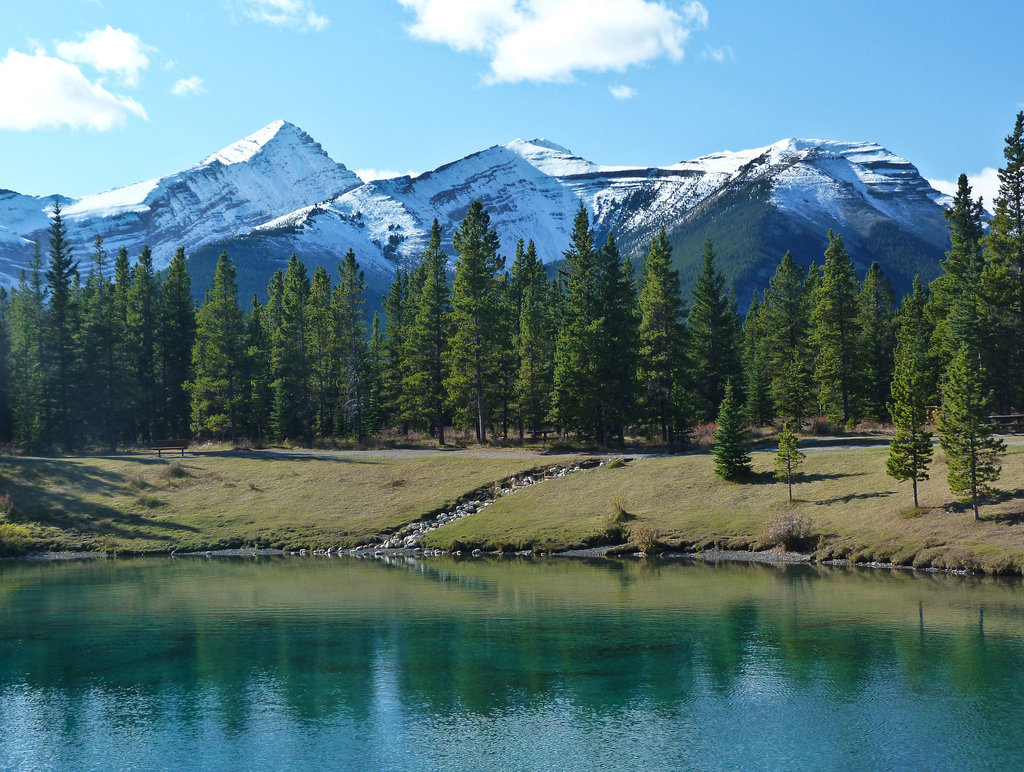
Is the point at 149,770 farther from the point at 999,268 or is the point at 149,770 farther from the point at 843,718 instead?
the point at 999,268

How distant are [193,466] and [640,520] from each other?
35.1m

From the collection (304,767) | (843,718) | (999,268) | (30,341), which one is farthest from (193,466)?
(999,268)

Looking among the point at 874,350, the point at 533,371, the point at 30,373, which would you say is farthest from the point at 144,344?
the point at 874,350

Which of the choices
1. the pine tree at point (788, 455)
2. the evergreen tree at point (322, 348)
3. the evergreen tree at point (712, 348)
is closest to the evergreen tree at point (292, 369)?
the evergreen tree at point (322, 348)

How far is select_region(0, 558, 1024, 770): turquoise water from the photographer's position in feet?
63.5

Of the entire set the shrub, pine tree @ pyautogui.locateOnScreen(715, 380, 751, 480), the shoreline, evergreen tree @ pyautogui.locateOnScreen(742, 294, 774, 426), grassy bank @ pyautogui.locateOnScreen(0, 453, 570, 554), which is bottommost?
the shoreline

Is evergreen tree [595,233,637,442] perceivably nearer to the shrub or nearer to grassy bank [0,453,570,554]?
grassy bank [0,453,570,554]

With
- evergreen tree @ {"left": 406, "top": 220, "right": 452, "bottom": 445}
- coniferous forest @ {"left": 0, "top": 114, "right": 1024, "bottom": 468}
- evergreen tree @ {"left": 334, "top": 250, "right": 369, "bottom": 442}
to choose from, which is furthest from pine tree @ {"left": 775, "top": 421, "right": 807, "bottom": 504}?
evergreen tree @ {"left": 334, "top": 250, "right": 369, "bottom": 442}

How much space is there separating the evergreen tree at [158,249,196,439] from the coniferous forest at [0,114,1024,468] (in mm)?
217

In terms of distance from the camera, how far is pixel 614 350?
6619 centimetres

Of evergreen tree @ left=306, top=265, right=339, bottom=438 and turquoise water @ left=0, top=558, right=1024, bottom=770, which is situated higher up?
evergreen tree @ left=306, top=265, right=339, bottom=438

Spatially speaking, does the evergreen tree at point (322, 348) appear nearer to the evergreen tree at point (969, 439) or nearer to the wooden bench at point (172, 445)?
the wooden bench at point (172, 445)

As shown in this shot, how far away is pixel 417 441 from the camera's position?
7781cm

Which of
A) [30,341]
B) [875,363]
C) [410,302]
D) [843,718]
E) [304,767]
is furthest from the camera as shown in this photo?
[410,302]
